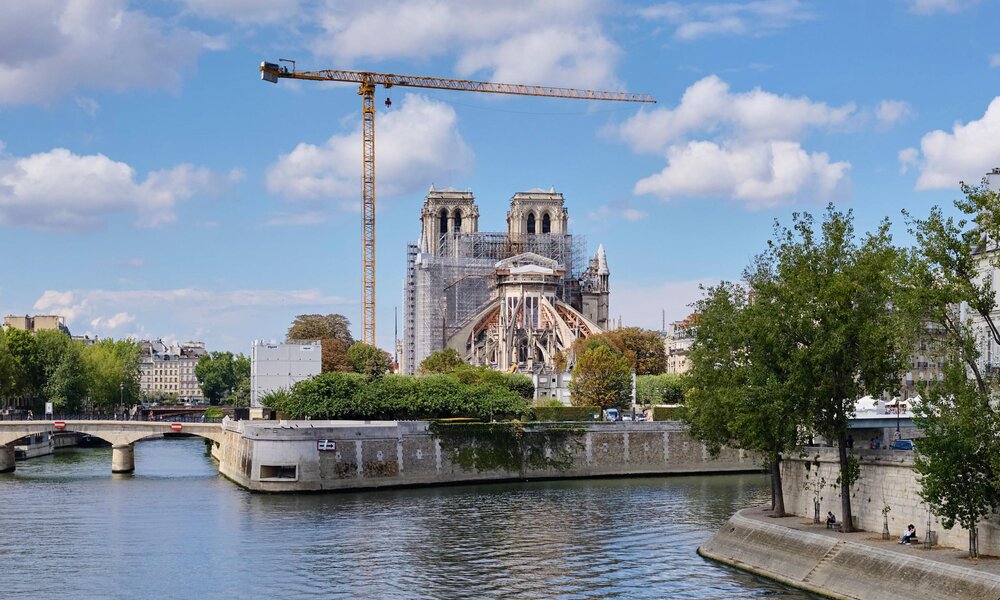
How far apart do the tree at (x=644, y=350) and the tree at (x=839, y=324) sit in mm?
98863

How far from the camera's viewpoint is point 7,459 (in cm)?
9138

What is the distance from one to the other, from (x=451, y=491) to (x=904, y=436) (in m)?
27.2

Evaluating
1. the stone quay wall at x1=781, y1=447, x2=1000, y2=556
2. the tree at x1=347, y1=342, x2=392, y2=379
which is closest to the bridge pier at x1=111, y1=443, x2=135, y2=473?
the tree at x1=347, y1=342, x2=392, y2=379

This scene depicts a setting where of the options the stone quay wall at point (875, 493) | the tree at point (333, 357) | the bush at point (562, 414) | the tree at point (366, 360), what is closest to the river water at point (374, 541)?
the stone quay wall at point (875, 493)

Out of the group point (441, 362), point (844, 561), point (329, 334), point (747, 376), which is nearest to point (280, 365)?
point (441, 362)

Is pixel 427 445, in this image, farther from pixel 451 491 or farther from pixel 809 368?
pixel 809 368

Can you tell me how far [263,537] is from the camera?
177 feet

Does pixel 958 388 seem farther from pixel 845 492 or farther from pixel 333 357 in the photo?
pixel 333 357

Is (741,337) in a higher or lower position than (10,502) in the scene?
higher

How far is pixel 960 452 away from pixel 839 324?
8.16m

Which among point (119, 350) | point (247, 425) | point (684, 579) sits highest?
point (119, 350)

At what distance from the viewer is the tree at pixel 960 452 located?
113ft

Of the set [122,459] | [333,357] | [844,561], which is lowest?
[844,561]

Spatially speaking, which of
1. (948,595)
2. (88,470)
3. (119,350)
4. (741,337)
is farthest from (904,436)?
(119,350)
